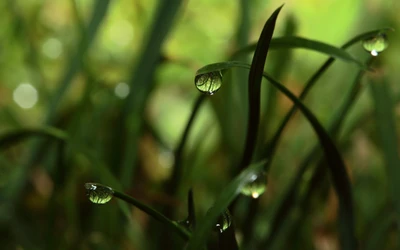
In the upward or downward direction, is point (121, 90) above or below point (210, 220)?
above

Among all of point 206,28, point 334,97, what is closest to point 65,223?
point 334,97

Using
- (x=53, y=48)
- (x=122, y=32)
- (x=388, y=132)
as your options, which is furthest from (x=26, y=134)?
(x=122, y=32)

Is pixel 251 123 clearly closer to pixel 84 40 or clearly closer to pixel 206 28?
pixel 84 40

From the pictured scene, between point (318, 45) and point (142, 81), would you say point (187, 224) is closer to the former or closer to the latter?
point (318, 45)

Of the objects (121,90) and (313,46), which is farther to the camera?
(121,90)

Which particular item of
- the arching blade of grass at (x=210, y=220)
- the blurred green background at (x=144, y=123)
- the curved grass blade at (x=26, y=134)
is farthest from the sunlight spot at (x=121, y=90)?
the arching blade of grass at (x=210, y=220)

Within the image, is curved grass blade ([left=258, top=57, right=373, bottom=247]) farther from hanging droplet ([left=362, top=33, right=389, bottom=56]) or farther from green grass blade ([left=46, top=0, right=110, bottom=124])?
green grass blade ([left=46, top=0, right=110, bottom=124])
